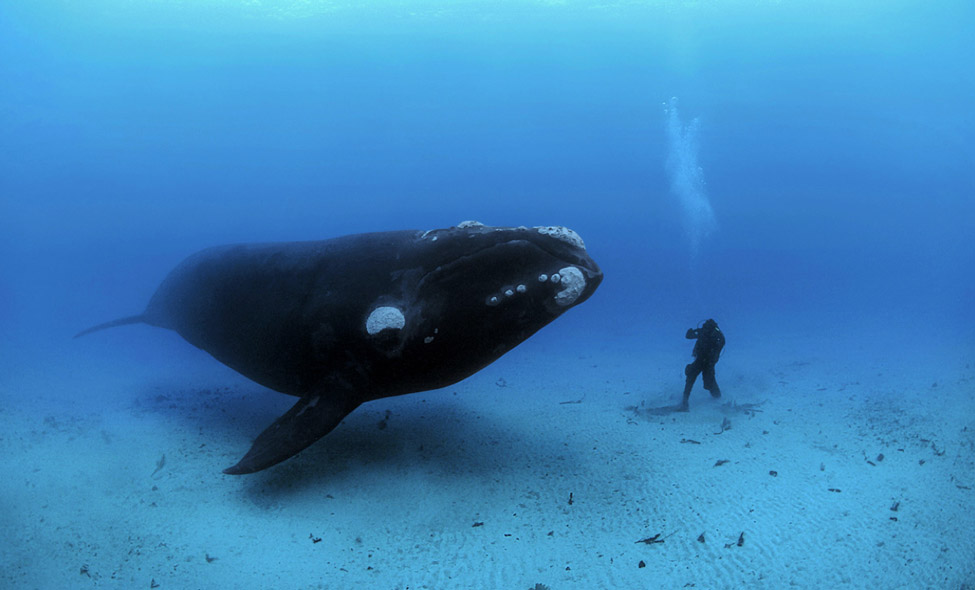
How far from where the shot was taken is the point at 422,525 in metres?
5.18

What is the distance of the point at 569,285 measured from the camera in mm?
5375

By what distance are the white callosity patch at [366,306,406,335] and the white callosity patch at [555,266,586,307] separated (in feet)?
5.78

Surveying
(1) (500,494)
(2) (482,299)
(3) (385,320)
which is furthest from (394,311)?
(1) (500,494)

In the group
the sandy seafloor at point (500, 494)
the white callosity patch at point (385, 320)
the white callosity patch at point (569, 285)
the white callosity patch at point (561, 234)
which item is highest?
the white callosity patch at point (561, 234)

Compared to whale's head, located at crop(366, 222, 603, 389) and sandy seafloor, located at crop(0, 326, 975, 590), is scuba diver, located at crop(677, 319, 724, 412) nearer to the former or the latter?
sandy seafloor, located at crop(0, 326, 975, 590)

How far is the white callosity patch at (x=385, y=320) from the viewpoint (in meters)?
5.52

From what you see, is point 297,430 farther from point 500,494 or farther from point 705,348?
Answer: point 705,348

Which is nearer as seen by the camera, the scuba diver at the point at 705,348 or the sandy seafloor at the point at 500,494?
the sandy seafloor at the point at 500,494

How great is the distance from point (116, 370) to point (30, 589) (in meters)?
11.5

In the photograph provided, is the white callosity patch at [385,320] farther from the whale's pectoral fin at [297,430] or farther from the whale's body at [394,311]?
the whale's pectoral fin at [297,430]

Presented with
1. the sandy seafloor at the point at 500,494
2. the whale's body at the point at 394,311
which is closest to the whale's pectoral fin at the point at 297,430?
the whale's body at the point at 394,311

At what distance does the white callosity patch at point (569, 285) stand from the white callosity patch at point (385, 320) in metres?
1.76

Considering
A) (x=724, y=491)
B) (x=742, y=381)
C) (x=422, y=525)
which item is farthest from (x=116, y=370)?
(x=742, y=381)

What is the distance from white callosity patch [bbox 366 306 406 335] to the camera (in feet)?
18.1
